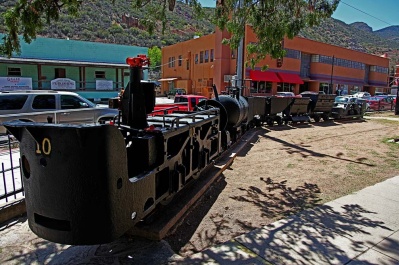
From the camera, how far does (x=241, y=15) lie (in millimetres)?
9609

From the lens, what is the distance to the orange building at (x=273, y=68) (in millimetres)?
40031

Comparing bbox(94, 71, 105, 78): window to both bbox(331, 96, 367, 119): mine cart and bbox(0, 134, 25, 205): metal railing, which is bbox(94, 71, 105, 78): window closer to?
bbox(331, 96, 367, 119): mine cart

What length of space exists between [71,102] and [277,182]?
807 cm

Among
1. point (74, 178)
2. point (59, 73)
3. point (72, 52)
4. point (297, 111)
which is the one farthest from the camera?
point (72, 52)

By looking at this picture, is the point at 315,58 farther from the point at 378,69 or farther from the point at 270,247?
the point at 270,247

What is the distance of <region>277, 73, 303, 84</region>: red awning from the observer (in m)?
43.6

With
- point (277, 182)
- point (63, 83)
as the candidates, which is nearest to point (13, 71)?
point (63, 83)

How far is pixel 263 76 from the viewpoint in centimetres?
4044

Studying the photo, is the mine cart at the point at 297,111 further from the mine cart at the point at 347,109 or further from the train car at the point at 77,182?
the train car at the point at 77,182

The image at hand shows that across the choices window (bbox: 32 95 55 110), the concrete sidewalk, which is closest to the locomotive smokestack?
the concrete sidewalk

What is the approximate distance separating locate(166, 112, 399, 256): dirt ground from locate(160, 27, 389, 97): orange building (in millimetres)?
25543

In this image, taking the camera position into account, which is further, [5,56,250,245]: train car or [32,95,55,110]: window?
[32,95,55,110]: window

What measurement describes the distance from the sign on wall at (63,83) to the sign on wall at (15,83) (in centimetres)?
197

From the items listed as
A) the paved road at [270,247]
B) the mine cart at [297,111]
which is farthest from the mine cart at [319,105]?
the paved road at [270,247]
